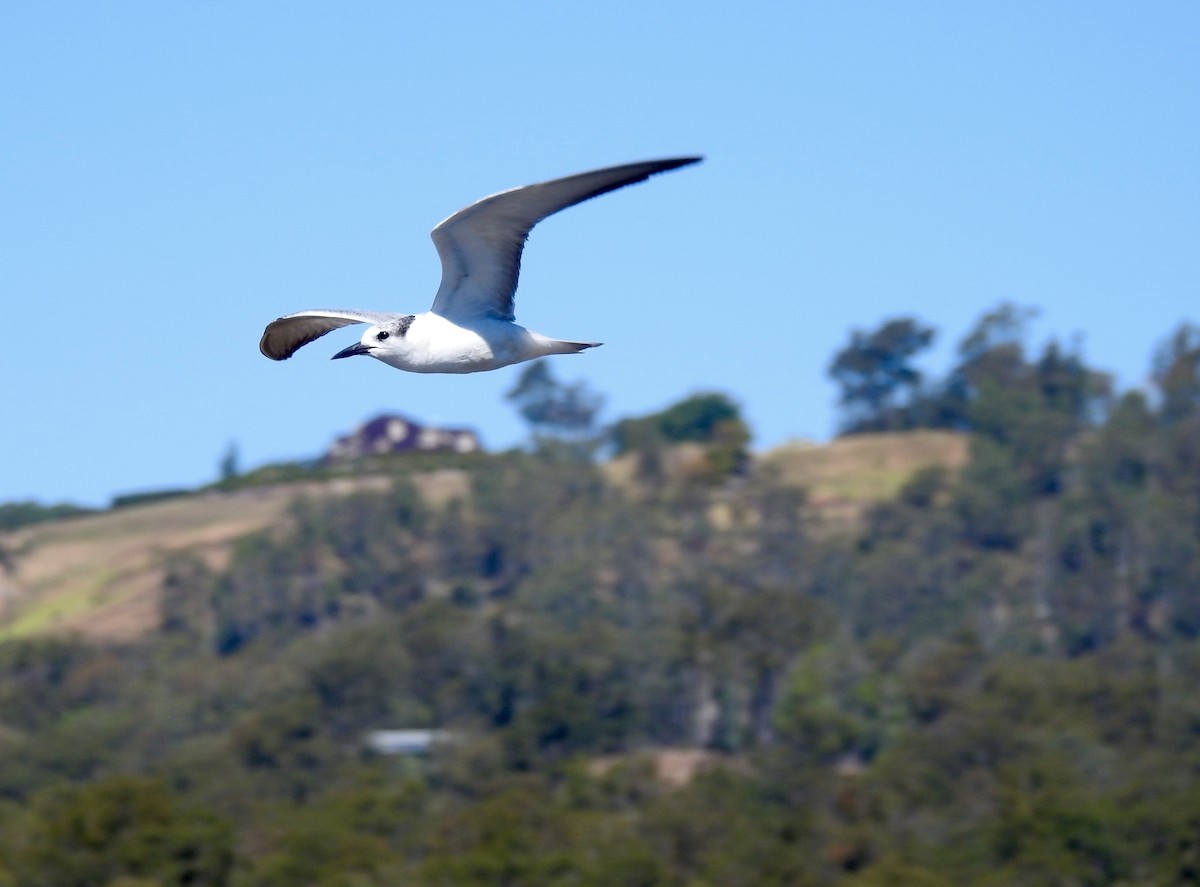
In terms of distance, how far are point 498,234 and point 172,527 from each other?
3584 inches

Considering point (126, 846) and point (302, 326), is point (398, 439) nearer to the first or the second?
point (126, 846)

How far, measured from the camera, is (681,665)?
228 ft

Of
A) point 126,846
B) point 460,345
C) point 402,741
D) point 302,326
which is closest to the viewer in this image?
point 460,345

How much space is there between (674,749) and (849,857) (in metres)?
24.7

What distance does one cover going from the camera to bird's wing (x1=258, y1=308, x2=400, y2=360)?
1449 cm

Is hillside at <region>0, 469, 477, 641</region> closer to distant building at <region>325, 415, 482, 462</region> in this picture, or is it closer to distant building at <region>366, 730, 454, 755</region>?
distant building at <region>325, 415, 482, 462</region>

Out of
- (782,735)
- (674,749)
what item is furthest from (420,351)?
(674,749)

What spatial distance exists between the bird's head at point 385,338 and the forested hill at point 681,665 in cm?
2731

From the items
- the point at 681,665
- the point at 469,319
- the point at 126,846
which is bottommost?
the point at 126,846

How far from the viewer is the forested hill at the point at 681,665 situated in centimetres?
4366

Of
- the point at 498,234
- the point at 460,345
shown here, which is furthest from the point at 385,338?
the point at 498,234

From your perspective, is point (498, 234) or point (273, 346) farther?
point (273, 346)

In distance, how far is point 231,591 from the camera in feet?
286

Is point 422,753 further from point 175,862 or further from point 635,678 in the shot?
point 175,862
